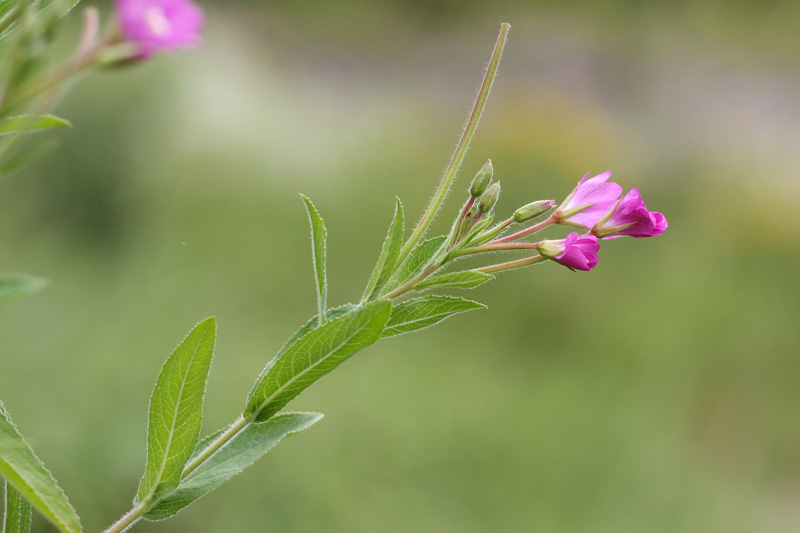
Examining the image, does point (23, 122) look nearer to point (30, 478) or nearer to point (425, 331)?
point (30, 478)

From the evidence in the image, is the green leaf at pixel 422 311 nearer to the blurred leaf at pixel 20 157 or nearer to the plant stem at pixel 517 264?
the plant stem at pixel 517 264

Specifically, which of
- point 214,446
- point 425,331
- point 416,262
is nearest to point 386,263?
point 416,262

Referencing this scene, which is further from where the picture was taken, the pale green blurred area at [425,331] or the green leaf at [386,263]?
the pale green blurred area at [425,331]

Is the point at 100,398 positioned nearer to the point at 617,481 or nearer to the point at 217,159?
the point at 617,481

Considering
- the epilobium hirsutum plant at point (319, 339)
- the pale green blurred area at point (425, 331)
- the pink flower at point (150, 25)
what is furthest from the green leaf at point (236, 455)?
the pale green blurred area at point (425, 331)

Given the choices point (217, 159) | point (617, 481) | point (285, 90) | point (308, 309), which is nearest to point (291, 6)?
point (285, 90)

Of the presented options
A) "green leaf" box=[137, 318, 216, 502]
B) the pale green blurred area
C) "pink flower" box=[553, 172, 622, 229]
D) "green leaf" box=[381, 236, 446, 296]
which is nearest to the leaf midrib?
"green leaf" box=[137, 318, 216, 502]

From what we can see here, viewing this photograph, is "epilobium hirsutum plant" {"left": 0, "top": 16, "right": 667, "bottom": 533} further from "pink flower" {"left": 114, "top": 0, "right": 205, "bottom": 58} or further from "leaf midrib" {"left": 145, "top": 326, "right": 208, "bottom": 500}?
"pink flower" {"left": 114, "top": 0, "right": 205, "bottom": 58}
